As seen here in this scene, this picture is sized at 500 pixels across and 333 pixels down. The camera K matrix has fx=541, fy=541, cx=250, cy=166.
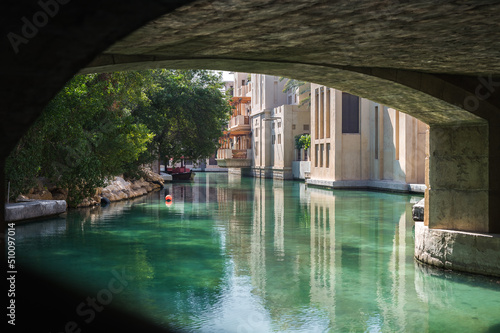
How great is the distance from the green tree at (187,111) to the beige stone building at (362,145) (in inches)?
283

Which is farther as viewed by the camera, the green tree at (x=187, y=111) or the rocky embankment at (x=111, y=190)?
the green tree at (x=187, y=111)

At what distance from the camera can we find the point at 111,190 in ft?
82.1

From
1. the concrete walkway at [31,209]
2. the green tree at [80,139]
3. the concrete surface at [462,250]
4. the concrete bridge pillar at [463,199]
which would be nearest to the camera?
the concrete surface at [462,250]

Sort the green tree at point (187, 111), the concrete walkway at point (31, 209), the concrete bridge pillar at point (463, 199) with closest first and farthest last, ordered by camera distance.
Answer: the concrete bridge pillar at point (463, 199) < the concrete walkway at point (31, 209) < the green tree at point (187, 111)

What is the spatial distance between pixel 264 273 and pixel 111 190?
17.2 metres

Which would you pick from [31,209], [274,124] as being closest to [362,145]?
[274,124]

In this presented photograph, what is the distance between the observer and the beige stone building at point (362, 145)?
94.7 feet

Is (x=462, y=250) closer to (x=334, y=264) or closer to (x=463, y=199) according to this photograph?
(x=463, y=199)

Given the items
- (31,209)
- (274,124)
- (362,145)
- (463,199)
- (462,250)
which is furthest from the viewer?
(274,124)

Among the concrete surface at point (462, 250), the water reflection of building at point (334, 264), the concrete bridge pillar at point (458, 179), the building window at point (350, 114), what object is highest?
the building window at point (350, 114)

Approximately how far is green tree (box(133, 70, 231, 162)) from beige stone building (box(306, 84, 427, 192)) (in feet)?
23.6

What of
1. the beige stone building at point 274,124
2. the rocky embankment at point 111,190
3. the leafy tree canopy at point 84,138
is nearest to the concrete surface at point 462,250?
the leafy tree canopy at point 84,138

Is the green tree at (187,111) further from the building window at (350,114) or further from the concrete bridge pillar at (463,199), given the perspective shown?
the concrete bridge pillar at (463,199)

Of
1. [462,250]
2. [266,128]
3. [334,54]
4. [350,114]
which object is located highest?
[266,128]
